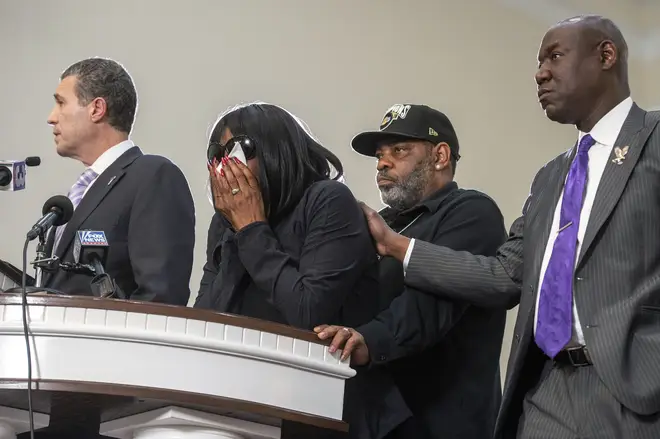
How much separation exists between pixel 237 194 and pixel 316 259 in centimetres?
25

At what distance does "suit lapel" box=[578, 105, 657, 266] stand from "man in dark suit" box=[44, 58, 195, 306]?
105cm

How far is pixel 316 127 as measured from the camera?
4816mm

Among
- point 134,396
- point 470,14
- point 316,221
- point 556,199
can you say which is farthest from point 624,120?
point 470,14

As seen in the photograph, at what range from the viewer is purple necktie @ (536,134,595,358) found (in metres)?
2.16

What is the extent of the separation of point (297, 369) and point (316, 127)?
2793mm

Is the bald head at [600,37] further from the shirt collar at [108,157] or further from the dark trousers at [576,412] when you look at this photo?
the shirt collar at [108,157]

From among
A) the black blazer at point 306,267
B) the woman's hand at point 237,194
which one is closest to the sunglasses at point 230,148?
the woman's hand at point 237,194

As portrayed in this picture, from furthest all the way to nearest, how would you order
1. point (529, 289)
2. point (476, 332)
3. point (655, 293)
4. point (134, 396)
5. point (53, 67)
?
1. point (53, 67)
2. point (476, 332)
3. point (529, 289)
4. point (655, 293)
5. point (134, 396)

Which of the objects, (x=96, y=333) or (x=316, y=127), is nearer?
(x=96, y=333)

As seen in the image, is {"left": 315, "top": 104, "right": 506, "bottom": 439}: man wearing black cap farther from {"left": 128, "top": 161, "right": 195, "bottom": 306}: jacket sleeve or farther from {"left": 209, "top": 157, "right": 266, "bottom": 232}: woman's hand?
{"left": 128, "top": 161, "right": 195, "bottom": 306}: jacket sleeve

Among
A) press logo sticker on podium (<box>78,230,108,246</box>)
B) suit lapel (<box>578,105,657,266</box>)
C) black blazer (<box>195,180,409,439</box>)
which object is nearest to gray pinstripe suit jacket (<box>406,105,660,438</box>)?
suit lapel (<box>578,105,657,266</box>)

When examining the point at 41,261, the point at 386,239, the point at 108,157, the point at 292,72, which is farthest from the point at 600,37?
the point at 292,72

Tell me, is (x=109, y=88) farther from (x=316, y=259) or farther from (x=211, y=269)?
(x=316, y=259)

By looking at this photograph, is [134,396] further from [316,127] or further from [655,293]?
[316,127]
